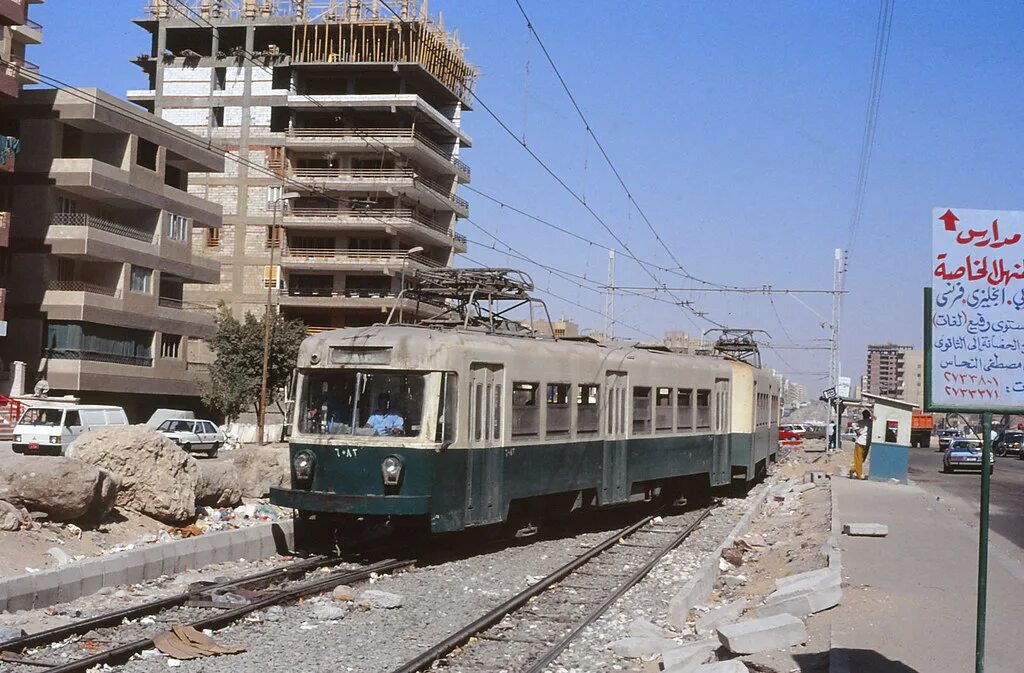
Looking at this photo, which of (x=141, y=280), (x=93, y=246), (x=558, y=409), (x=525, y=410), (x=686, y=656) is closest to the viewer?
(x=686, y=656)

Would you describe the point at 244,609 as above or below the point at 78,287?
below

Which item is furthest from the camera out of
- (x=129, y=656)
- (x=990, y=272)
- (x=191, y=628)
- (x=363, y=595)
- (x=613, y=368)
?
(x=613, y=368)

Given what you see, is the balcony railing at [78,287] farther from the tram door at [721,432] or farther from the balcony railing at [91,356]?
the tram door at [721,432]

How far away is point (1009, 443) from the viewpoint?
222 ft

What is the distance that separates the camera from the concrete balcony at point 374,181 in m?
64.2

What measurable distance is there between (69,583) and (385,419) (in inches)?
174

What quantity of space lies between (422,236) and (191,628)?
57.3m

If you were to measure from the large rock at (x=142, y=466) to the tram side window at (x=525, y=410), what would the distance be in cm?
448

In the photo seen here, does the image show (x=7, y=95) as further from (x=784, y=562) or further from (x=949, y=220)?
(x=949, y=220)

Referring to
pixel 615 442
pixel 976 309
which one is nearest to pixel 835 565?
pixel 615 442

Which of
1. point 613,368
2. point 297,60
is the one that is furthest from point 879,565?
point 297,60

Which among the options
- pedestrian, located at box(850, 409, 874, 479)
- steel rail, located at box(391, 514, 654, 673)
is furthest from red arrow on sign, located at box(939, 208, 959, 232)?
pedestrian, located at box(850, 409, 874, 479)

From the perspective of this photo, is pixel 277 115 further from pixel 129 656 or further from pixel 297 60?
pixel 129 656

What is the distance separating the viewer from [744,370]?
25578 mm
